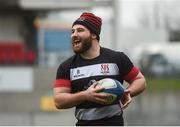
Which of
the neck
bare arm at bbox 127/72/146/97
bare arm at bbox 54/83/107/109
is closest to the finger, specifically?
bare arm at bbox 54/83/107/109

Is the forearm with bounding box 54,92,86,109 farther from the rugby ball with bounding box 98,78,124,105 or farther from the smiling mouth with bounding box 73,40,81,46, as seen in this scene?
the smiling mouth with bounding box 73,40,81,46

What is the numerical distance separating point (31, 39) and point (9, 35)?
1701mm

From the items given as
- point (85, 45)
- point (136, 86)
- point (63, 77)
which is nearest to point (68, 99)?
point (63, 77)

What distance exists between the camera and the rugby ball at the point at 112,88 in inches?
191

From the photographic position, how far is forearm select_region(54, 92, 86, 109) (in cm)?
489

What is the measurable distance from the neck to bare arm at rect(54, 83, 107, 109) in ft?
0.90

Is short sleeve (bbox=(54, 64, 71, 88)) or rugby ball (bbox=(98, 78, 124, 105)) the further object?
short sleeve (bbox=(54, 64, 71, 88))

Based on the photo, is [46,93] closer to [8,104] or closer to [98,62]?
[8,104]

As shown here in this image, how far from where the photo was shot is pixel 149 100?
23.0 metres

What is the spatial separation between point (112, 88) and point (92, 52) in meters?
0.40

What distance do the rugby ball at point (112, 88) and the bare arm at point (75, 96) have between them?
0.15 ft

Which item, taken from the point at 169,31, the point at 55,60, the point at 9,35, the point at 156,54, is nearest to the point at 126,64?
the point at 55,60

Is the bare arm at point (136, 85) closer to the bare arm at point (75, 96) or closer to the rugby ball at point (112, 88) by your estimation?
the rugby ball at point (112, 88)

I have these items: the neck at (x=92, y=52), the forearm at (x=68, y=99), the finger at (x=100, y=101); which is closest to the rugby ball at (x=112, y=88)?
the finger at (x=100, y=101)
